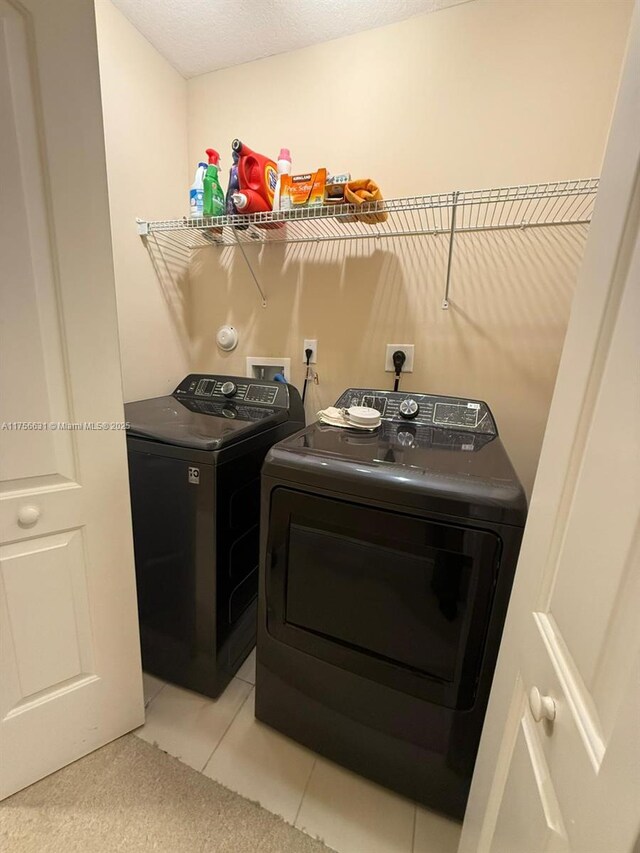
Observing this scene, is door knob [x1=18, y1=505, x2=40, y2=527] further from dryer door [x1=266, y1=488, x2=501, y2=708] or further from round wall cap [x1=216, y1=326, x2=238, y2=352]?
round wall cap [x1=216, y1=326, x2=238, y2=352]

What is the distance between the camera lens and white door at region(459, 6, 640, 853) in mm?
354

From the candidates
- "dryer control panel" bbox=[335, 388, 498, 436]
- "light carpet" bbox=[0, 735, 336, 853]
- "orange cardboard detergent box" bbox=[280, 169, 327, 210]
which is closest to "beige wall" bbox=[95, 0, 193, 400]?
"orange cardboard detergent box" bbox=[280, 169, 327, 210]

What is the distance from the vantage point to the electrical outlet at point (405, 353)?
1534 mm

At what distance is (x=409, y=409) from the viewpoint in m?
1.35

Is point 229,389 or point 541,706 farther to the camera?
point 229,389

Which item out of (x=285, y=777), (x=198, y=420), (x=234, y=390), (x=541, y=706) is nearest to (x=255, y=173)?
(x=234, y=390)

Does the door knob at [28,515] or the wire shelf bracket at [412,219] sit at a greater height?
the wire shelf bracket at [412,219]

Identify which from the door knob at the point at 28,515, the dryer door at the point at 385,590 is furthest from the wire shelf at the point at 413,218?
the door knob at the point at 28,515

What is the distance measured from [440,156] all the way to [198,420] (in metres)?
1.39

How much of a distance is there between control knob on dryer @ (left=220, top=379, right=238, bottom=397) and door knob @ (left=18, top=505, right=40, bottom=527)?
2.87 ft

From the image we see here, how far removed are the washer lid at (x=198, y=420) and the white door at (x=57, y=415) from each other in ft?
0.60

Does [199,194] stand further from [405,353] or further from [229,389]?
[405,353]

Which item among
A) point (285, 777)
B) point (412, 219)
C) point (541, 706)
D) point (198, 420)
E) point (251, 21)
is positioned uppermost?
point (251, 21)

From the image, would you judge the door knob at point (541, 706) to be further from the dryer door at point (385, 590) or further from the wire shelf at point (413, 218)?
the wire shelf at point (413, 218)
